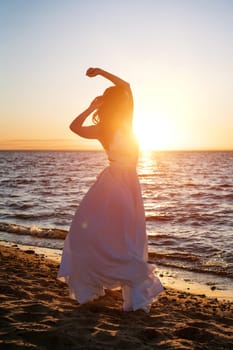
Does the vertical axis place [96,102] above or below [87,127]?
above

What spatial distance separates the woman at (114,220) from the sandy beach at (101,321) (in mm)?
355

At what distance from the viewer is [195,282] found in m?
8.47

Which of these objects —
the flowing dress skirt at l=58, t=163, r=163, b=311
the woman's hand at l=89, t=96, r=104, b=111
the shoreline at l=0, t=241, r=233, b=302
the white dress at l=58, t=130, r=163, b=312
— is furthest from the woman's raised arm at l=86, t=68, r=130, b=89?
the shoreline at l=0, t=241, r=233, b=302

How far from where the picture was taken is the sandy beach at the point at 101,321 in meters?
4.23

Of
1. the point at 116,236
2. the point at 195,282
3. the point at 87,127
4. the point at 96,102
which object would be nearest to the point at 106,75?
the point at 96,102

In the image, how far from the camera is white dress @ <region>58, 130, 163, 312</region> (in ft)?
16.7

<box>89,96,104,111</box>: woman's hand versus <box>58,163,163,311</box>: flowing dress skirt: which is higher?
<box>89,96,104,111</box>: woman's hand

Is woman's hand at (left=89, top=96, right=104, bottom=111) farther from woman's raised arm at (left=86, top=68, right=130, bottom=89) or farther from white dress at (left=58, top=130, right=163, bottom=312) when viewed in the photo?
white dress at (left=58, top=130, right=163, bottom=312)

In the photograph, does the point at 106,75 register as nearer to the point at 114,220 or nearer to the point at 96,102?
the point at 96,102

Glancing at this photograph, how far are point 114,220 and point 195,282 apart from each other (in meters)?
3.98

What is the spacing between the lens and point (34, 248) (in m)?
11.4

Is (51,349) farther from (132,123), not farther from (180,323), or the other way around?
(132,123)

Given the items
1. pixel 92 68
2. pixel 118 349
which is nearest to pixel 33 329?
pixel 118 349

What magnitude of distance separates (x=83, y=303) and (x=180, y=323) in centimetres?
118
